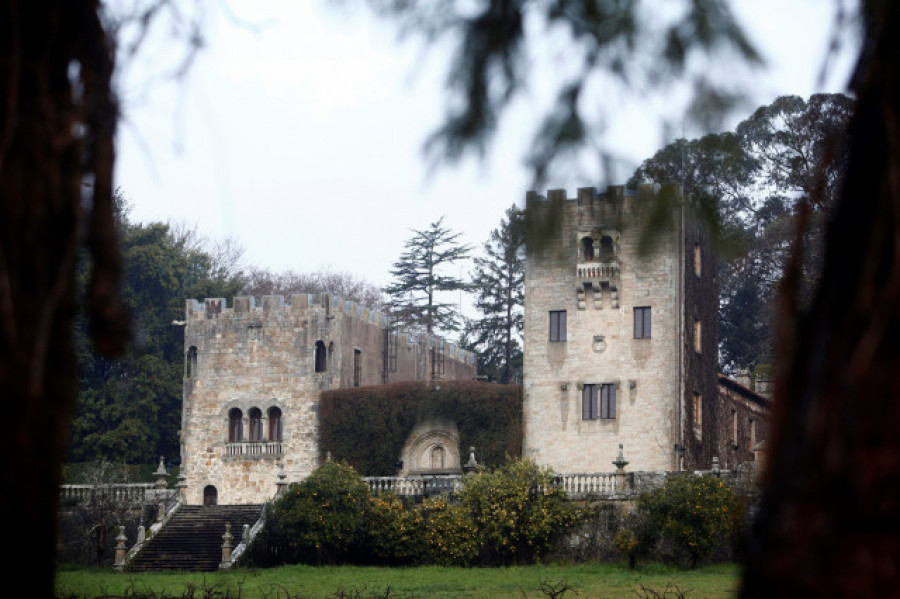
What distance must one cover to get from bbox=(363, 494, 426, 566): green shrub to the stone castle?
5.43 meters

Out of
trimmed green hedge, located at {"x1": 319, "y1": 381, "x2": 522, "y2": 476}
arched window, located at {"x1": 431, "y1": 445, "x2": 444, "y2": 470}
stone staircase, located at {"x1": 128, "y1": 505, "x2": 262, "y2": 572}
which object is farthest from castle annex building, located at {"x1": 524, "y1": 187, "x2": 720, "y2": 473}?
stone staircase, located at {"x1": 128, "y1": 505, "x2": 262, "y2": 572}

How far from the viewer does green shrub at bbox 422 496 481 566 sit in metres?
28.1

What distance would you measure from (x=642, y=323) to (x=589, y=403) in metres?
2.58

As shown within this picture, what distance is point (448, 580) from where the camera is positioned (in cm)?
2402

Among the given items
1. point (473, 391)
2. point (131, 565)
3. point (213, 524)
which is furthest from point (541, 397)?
point (131, 565)

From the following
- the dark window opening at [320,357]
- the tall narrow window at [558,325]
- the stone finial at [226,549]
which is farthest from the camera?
the dark window opening at [320,357]

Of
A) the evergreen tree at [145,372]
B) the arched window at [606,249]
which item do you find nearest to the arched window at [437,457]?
the evergreen tree at [145,372]

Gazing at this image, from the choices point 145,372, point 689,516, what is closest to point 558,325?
point 689,516

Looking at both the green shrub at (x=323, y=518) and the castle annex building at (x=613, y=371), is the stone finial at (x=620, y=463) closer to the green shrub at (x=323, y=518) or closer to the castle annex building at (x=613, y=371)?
the castle annex building at (x=613, y=371)

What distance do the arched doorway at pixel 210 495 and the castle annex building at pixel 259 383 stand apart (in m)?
0.03

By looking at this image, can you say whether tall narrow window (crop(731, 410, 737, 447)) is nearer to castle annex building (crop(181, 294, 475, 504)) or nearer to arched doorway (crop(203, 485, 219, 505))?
castle annex building (crop(181, 294, 475, 504))

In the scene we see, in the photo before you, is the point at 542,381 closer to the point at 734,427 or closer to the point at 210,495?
the point at 734,427

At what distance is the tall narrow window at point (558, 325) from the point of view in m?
33.9

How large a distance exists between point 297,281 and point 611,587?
41433 mm
